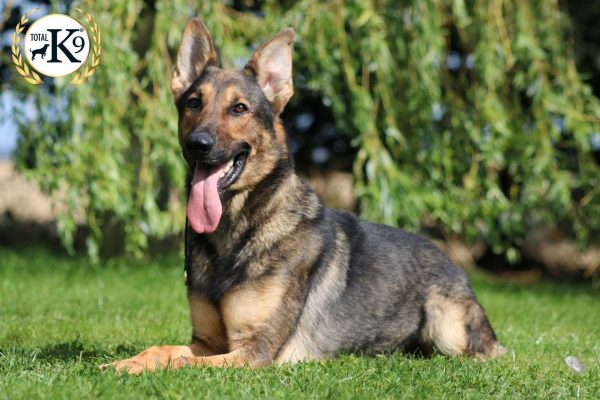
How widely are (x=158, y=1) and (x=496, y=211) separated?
444 centimetres

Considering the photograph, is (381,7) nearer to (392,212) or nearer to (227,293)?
(392,212)

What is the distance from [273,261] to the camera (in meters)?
5.21

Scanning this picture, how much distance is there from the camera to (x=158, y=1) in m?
8.84

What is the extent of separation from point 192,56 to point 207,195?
120 centimetres

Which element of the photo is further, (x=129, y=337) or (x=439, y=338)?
(x=129, y=337)

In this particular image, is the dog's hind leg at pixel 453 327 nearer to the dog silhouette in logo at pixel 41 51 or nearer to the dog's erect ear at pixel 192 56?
the dog's erect ear at pixel 192 56

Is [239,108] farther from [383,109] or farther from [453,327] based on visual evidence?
[383,109]

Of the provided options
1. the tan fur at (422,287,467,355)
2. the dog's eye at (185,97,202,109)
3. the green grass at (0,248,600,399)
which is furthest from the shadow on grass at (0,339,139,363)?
the tan fur at (422,287,467,355)

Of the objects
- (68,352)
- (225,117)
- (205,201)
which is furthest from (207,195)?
(68,352)

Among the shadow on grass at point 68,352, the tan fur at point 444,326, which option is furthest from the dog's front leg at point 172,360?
the tan fur at point 444,326

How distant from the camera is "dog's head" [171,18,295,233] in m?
5.11

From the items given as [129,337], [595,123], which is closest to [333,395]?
[129,337]

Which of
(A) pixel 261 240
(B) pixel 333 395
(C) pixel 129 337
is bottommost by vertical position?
(C) pixel 129 337

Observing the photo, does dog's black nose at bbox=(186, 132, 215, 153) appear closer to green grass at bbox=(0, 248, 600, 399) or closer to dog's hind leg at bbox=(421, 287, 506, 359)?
green grass at bbox=(0, 248, 600, 399)
